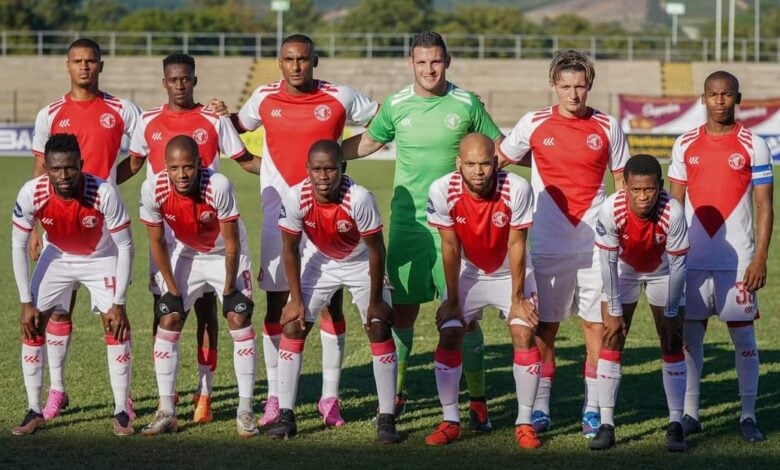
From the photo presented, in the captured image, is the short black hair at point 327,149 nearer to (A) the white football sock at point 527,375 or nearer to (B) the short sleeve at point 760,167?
(A) the white football sock at point 527,375

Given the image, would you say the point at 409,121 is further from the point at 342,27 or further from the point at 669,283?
the point at 342,27

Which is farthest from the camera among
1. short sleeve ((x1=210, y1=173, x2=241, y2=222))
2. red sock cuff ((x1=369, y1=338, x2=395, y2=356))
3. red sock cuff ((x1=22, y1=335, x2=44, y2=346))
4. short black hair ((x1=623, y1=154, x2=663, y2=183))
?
red sock cuff ((x1=22, y1=335, x2=44, y2=346))

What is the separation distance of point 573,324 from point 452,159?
443 centimetres

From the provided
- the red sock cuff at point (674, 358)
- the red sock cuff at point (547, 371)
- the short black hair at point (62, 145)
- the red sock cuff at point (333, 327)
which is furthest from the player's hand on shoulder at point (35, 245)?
the red sock cuff at point (674, 358)

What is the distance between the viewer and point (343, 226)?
24.8 ft

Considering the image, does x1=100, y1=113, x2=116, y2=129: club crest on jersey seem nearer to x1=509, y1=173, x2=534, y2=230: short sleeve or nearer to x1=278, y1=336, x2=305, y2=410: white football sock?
x1=278, y1=336, x2=305, y2=410: white football sock

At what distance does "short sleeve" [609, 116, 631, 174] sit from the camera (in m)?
7.68

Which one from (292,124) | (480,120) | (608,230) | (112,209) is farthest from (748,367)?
(112,209)

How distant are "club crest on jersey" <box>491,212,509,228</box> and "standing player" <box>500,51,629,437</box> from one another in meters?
0.47

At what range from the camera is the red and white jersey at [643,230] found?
7.18m

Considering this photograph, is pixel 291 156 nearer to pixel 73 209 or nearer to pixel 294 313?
pixel 294 313

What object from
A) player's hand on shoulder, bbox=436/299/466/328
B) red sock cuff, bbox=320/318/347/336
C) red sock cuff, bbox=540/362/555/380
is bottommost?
red sock cuff, bbox=540/362/555/380

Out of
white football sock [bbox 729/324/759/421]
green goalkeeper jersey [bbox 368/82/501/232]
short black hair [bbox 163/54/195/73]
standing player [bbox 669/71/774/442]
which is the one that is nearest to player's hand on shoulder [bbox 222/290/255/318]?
green goalkeeper jersey [bbox 368/82/501/232]

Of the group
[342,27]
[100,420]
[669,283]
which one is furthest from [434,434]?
[342,27]
